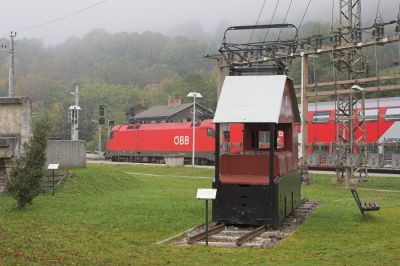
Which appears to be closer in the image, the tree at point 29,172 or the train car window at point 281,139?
the train car window at point 281,139

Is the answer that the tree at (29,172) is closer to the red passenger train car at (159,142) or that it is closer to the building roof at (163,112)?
the red passenger train car at (159,142)

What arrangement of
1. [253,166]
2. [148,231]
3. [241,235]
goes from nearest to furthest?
[241,235], [148,231], [253,166]

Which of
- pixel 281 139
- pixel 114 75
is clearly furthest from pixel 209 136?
pixel 114 75

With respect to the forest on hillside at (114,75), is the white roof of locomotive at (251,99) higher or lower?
lower

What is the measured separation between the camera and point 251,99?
15.0 m

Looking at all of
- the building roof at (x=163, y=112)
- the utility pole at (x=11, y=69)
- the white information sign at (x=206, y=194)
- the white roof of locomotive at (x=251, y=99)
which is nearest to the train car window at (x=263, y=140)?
the white roof of locomotive at (x=251, y=99)

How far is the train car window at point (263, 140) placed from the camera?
1745cm

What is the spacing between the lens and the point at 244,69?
16.6 metres

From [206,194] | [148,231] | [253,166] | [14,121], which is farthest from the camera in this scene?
[14,121]

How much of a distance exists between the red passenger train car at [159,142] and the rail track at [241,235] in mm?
33045

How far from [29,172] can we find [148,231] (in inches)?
241

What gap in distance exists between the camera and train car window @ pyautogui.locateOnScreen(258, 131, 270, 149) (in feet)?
57.3

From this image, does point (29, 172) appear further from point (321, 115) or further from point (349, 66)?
point (321, 115)

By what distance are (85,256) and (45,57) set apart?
569 ft
